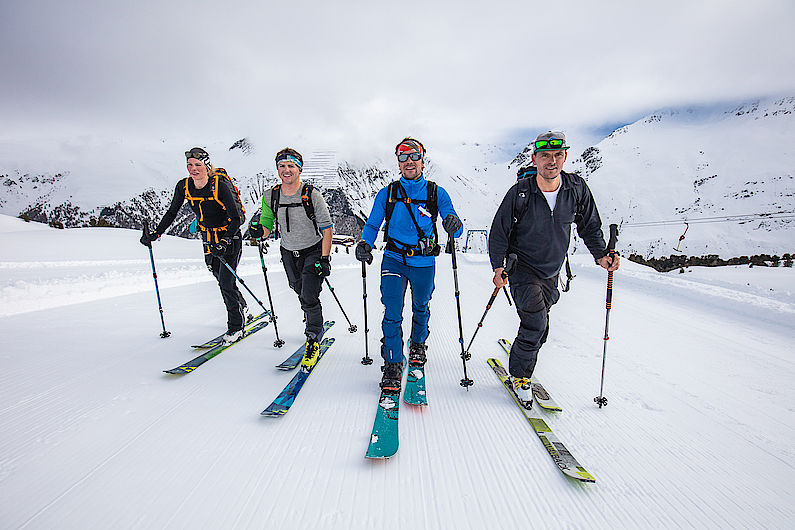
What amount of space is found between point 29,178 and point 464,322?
17129 cm

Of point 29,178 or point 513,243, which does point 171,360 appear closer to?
point 513,243

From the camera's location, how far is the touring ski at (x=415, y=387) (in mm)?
3182

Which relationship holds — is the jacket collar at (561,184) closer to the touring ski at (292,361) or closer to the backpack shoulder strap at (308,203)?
the backpack shoulder strap at (308,203)

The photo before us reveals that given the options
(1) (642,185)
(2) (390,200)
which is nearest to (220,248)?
(2) (390,200)

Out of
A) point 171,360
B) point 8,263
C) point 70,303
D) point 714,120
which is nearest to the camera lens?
point 171,360

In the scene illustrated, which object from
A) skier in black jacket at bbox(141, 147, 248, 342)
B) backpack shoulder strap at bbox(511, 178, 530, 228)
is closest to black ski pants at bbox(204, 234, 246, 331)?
skier in black jacket at bbox(141, 147, 248, 342)

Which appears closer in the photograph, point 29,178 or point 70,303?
point 70,303

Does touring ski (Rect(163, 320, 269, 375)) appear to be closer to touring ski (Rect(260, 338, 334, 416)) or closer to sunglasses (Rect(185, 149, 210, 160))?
touring ski (Rect(260, 338, 334, 416))

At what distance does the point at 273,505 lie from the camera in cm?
199

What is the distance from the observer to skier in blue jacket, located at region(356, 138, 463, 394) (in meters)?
3.52

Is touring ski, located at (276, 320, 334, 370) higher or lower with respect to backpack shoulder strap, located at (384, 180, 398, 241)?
lower

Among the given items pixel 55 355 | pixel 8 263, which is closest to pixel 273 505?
pixel 55 355

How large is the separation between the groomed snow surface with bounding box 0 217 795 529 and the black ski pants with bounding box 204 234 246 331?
41 cm

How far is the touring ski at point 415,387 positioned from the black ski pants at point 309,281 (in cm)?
138
